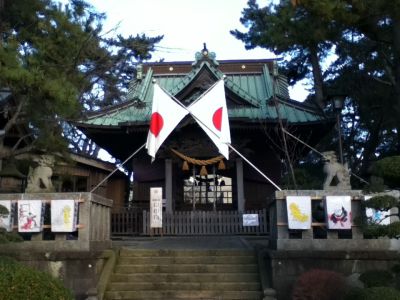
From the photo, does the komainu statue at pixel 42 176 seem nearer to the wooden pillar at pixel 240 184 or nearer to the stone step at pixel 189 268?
the stone step at pixel 189 268

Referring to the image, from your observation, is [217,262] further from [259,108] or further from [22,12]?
[259,108]

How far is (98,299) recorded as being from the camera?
30.9 feet

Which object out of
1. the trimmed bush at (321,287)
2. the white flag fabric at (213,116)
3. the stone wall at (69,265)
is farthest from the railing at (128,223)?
the trimmed bush at (321,287)

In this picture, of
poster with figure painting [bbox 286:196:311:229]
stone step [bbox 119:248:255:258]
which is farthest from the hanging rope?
poster with figure painting [bbox 286:196:311:229]

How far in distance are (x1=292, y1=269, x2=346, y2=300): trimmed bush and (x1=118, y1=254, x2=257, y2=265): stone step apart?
280 cm

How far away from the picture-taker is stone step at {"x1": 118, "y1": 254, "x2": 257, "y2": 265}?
435 inches

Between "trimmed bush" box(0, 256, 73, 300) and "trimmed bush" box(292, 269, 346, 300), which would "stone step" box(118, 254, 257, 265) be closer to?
"trimmed bush" box(292, 269, 346, 300)

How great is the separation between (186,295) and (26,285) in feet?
13.7

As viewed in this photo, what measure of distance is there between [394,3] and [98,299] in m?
8.29

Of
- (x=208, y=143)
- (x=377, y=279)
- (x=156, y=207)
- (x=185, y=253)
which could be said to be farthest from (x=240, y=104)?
(x=377, y=279)

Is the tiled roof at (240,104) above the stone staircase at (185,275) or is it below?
above

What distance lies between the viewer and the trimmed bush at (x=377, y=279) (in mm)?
7764

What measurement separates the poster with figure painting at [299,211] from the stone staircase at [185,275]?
4.82 feet

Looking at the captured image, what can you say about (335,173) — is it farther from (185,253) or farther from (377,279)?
(185,253)
